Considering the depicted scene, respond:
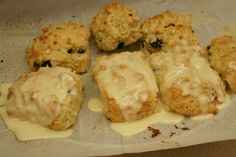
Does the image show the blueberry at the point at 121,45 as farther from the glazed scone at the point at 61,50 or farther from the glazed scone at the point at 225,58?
the glazed scone at the point at 225,58

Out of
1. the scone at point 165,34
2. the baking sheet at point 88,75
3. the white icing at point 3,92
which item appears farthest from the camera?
the scone at point 165,34

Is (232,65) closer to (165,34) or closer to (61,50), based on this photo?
(165,34)

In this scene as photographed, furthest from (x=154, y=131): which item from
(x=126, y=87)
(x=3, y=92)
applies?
(x=3, y=92)

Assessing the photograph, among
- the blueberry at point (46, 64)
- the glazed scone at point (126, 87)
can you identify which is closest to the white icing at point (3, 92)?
the blueberry at point (46, 64)

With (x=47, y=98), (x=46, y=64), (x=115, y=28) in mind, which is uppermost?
(x=115, y=28)

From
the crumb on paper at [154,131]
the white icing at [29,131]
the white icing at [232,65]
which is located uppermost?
the white icing at [232,65]

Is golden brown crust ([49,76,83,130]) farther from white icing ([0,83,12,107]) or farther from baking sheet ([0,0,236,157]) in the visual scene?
white icing ([0,83,12,107])

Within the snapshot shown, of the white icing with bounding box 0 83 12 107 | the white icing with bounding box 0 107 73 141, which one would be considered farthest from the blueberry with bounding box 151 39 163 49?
the white icing with bounding box 0 83 12 107
